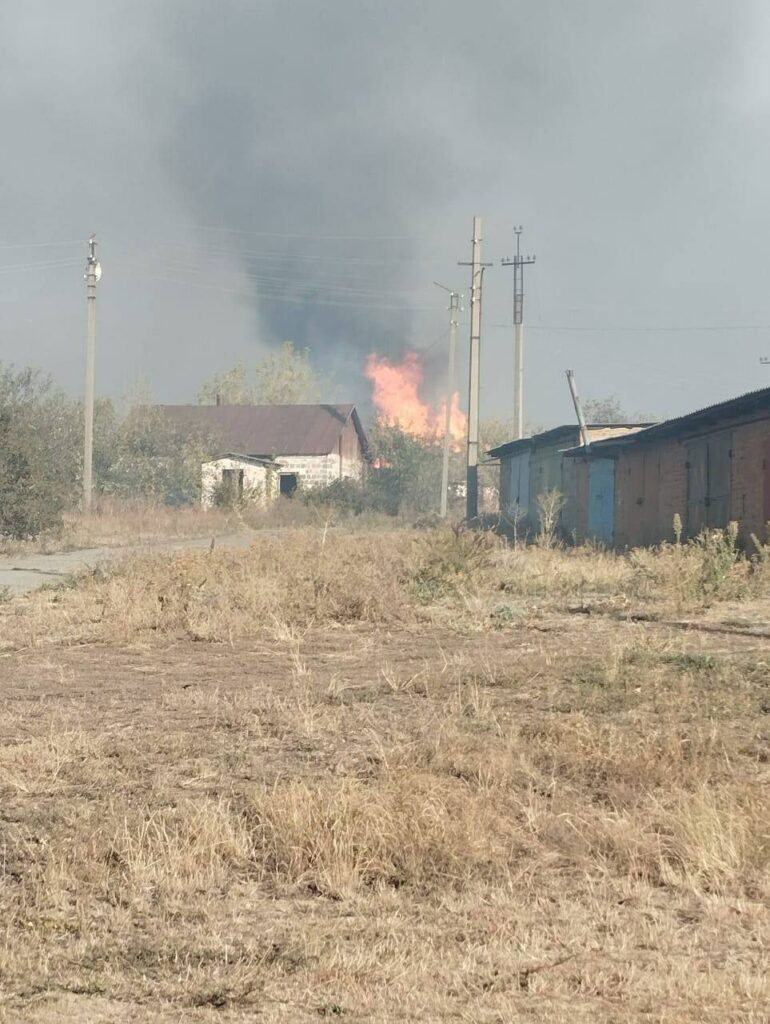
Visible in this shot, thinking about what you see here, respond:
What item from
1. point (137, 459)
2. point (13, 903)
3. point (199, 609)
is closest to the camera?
point (13, 903)

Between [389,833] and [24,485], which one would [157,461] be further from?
[389,833]

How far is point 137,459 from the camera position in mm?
51969

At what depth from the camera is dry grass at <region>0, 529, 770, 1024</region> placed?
3.54m

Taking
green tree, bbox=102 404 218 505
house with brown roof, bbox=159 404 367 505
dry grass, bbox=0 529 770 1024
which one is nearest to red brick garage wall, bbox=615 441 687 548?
dry grass, bbox=0 529 770 1024

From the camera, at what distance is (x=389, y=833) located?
4.75 meters

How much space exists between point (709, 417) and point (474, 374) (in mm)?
20819

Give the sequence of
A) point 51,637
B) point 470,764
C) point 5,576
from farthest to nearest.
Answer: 1. point 5,576
2. point 51,637
3. point 470,764

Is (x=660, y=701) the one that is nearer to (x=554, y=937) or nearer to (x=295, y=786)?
(x=295, y=786)

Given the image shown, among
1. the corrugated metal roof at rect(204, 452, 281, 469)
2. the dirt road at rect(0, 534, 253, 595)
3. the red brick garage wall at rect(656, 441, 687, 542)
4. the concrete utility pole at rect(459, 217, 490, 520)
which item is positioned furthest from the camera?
the corrugated metal roof at rect(204, 452, 281, 469)

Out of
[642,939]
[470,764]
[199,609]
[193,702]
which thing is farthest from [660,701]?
[199,609]

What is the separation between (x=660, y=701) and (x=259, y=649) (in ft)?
14.7

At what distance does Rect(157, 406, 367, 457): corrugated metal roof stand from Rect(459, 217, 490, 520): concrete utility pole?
18969 mm

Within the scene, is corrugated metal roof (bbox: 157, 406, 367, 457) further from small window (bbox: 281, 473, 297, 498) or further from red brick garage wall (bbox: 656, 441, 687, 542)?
red brick garage wall (bbox: 656, 441, 687, 542)

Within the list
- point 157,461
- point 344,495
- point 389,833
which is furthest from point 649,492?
point 157,461
